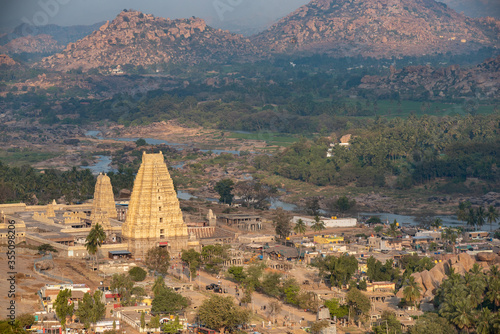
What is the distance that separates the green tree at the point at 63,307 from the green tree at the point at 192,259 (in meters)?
17.9

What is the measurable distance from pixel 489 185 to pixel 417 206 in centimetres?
1953

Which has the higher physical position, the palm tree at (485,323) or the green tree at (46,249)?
the green tree at (46,249)

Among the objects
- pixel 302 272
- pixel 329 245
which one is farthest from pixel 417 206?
pixel 302 272

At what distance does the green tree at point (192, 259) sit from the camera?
87.0 m

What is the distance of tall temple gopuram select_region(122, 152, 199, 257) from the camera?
94062 millimetres

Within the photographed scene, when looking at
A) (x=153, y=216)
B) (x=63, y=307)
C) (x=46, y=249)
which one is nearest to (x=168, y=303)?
(x=63, y=307)

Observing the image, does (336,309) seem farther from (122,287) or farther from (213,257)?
(213,257)

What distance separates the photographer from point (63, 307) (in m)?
68.0

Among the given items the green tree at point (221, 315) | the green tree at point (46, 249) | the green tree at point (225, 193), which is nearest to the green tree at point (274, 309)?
the green tree at point (221, 315)

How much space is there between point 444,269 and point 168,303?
2707 cm

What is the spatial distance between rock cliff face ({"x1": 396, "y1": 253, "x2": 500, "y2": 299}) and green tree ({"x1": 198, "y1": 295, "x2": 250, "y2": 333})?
19.0 meters

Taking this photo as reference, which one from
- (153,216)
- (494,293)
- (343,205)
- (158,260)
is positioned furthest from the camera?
(343,205)

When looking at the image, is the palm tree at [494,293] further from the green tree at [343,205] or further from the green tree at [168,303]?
the green tree at [343,205]

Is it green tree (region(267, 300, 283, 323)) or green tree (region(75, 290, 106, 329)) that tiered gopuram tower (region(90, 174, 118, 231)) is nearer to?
green tree (region(267, 300, 283, 323))
